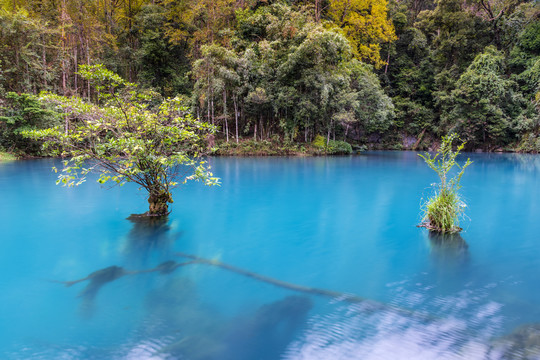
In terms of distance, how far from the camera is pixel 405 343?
2889mm

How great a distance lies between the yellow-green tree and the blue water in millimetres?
22555

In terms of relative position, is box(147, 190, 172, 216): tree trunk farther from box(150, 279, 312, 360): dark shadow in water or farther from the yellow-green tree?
the yellow-green tree

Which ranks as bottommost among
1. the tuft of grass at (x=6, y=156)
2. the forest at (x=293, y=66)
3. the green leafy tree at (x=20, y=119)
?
the tuft of grass at (x=6, y=156)

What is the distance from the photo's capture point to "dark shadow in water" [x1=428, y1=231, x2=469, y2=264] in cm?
478

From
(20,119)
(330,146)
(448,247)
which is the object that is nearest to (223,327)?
(448,247)

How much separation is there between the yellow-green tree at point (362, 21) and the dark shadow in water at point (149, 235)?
2505cm

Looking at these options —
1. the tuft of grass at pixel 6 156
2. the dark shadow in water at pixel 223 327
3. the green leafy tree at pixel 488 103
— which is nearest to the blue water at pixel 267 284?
the dark shadow in water at pixel 223 327

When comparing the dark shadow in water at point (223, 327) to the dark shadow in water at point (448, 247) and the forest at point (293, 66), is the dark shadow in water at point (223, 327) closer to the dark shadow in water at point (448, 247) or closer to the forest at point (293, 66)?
the dark shadow in water at point (448, 247)

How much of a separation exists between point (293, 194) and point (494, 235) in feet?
17.7

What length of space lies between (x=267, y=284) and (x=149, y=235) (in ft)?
9.46

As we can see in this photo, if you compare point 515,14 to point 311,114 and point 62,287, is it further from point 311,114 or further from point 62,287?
point 62,287

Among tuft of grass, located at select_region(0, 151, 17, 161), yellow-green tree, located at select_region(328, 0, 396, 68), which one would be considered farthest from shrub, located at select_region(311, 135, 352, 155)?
tuft of grass, located at select_region(0, 151, 17, 161)

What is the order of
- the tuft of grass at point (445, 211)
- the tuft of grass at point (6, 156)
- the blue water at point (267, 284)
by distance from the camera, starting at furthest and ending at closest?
the tuft of grass at point (6, 156) < the tuft of grass at point (445, 211) < the blue water at point (267, 284)

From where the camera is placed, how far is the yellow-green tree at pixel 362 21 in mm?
26516
